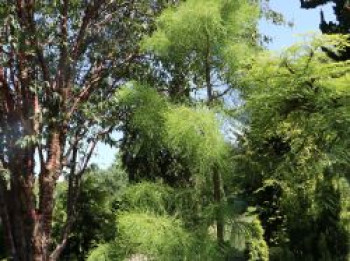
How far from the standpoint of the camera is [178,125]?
815 centimetres

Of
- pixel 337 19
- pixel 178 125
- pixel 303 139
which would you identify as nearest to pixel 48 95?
pixel 178 125

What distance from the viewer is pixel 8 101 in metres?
10.4

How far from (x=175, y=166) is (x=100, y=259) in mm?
2098

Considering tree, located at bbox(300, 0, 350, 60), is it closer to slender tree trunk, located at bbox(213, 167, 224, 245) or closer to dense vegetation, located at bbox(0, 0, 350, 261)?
dense vegetation, located at bbox(0, 0, 350, 261)

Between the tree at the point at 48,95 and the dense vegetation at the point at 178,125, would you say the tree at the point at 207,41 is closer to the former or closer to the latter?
the dense vegetation at the point at 178,125

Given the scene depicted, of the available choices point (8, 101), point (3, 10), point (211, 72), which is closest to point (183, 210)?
point (211, 72)

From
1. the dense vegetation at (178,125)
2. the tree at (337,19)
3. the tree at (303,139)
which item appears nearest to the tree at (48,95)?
the dense vegetation at (178,125)

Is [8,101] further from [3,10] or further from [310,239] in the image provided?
[310,239]

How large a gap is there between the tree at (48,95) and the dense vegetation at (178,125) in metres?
0.03

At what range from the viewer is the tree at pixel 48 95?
10211 mm

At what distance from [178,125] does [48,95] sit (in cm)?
342

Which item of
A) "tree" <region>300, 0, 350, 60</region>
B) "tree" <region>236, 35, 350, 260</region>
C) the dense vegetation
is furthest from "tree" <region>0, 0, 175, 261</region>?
"tree" <region>300, 0, 350, 60</region>

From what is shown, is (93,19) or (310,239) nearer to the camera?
(310,239)

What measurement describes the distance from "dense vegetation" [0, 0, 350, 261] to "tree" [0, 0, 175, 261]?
0.11ft
